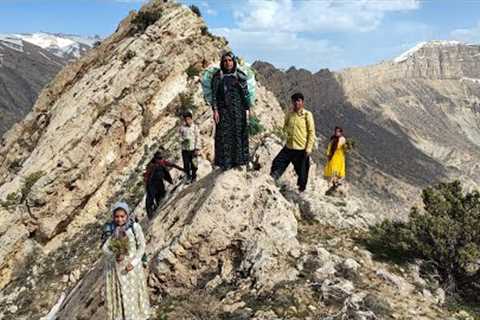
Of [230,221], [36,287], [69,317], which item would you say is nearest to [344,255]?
[230,221]

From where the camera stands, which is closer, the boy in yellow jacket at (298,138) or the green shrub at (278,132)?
the boy in yellow jacket at (298,138)

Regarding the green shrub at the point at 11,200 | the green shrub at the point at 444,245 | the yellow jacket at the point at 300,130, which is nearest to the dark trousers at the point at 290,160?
the yellow jacket at the point at 300,130

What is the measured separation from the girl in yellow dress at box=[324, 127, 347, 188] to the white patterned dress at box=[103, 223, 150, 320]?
8.78 metres

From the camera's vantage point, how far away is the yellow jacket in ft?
38.0

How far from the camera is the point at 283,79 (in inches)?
7667

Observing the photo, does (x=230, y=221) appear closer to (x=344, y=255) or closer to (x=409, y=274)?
(x=344, y=255)

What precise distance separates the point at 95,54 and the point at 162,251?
23316mm

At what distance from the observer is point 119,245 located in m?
7.30

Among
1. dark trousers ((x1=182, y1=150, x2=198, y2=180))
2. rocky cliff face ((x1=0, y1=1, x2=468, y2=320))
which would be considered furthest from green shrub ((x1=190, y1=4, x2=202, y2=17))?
dark trousers ((x1=182, y1=150, x2=198, y2=180))

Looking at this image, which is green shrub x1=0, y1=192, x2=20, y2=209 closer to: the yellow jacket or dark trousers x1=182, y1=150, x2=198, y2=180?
dark trousers x1=182, y1=150, x2=198, y2=180

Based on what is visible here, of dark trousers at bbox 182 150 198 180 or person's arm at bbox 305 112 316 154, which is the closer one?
person's arm at bbox 305 112 316 154

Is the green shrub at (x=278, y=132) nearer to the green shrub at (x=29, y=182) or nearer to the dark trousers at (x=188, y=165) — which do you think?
the dark trousers at (x=188, y=165)

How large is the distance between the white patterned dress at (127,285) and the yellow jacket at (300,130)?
5.24 metres

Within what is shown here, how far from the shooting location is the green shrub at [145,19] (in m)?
27.5
